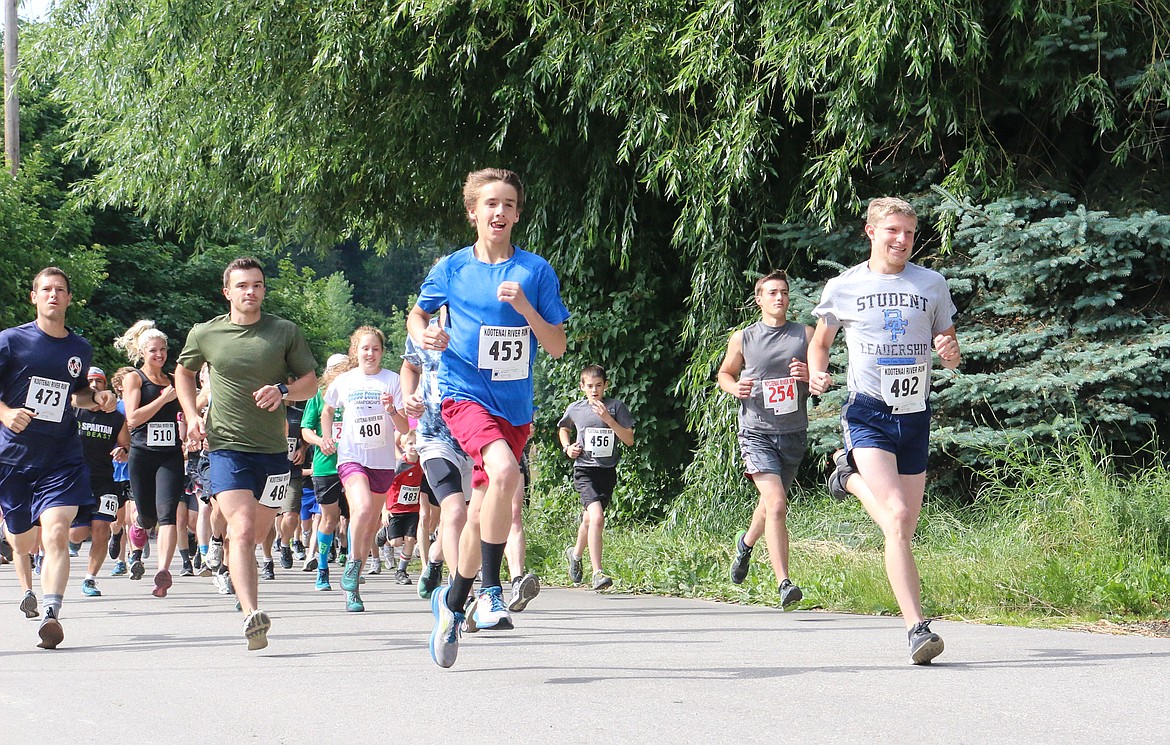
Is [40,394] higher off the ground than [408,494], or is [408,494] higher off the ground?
[40,394]

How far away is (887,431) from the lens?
683 centimetres

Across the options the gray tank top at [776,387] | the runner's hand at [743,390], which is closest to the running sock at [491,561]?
the runner's hand at [743,390]

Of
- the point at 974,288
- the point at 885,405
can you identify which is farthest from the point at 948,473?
the point at 885,405

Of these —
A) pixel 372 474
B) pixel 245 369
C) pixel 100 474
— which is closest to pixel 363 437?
pixel 372 474

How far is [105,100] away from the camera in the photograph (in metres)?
17.1

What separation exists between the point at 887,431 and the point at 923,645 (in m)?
1.02

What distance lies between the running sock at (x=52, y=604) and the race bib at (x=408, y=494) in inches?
185

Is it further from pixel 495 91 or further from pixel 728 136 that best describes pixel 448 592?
pixel 495 91

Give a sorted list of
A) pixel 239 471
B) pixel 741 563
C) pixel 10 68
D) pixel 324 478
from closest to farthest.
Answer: pixel 239 471
pixel 741 563
pixel 324 478
pixel 10 68

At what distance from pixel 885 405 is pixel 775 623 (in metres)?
2.26

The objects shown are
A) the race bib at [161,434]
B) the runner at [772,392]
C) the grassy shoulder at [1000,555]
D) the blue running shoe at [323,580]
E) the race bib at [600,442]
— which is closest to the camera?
the grassy shoulder at [1000,555]

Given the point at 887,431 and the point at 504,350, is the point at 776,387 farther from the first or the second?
the point at 504,350

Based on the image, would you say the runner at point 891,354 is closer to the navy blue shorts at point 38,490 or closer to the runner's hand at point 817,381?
the runner's hand at point 817,381

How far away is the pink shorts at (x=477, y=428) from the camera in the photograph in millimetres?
6543
